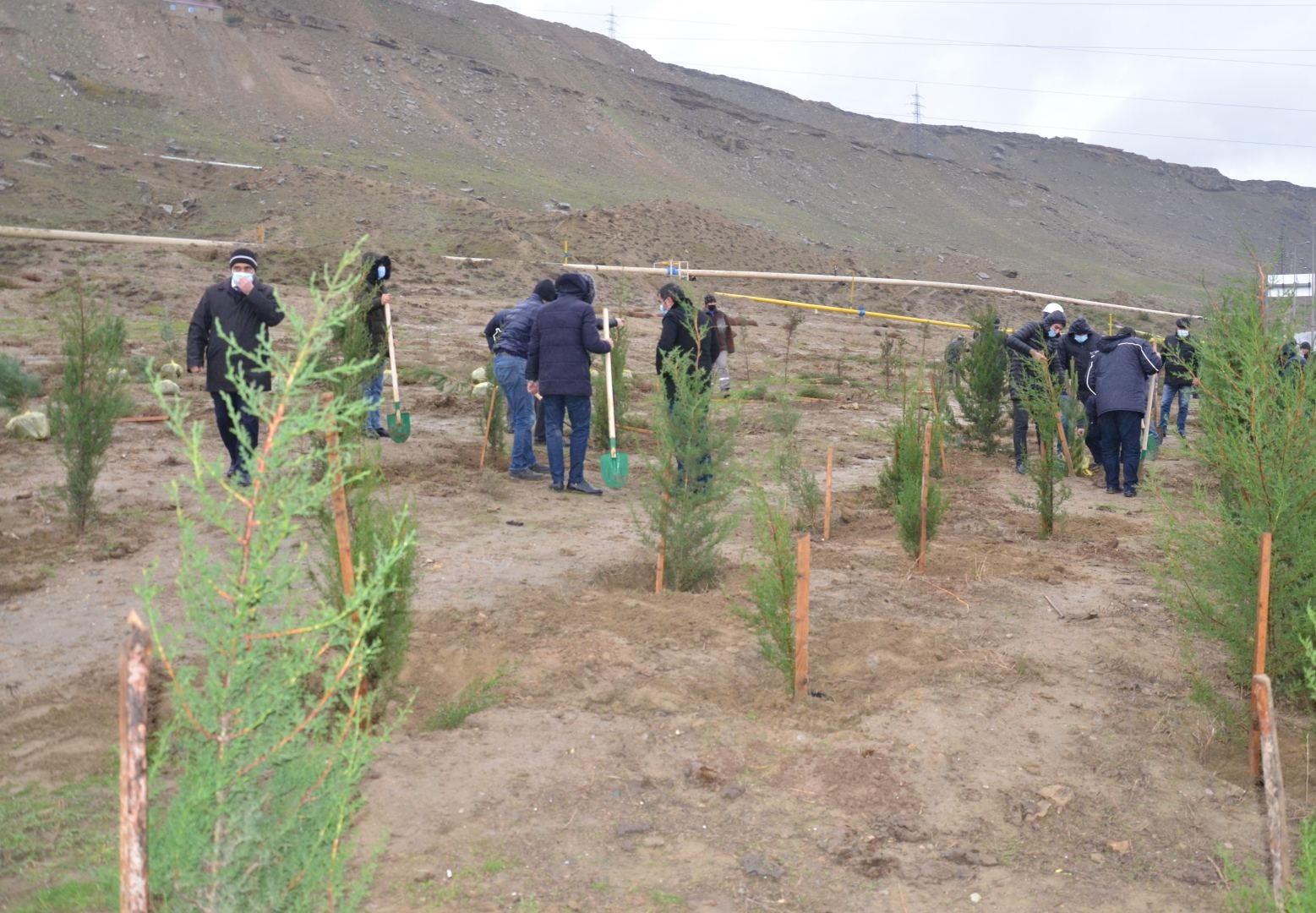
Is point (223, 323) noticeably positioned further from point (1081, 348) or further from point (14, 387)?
point (1081, 348)

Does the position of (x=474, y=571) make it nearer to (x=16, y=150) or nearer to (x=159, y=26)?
(x=16, y=150)

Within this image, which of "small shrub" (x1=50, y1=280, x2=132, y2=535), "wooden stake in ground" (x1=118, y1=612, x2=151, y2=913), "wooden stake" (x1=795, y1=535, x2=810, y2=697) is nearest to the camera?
"wooden stake in ground" (x1=118, y1=612, x2=151, y2=913)

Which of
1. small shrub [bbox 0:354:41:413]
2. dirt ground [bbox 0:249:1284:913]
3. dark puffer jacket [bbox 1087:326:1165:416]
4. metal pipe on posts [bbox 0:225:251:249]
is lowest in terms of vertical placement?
dirt ground [bbox 0:249:1284:913]

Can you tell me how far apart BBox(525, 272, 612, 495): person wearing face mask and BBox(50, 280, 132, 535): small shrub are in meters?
2.93

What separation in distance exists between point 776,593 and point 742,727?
63 centimetres

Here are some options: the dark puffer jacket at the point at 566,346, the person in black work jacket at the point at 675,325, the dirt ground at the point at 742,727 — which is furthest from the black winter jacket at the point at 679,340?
the dirt ground at the point at 742,727

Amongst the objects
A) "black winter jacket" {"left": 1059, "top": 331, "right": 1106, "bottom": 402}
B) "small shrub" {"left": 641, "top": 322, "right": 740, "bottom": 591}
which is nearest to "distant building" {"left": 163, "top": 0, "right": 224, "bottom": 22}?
"black winter jacket" {"left": 1059, "top": 331, "right": 1106, "bottom": 402}

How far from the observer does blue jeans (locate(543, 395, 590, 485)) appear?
29.9ft

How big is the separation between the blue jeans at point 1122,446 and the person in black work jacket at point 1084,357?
27cm

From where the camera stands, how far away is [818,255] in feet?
129

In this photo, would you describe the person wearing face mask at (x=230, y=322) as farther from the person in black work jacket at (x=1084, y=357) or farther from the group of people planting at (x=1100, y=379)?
the person in black work jacket at (x=1084, y=357)

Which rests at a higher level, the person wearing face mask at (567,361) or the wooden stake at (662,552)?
the person wearing face mask at (567,361)

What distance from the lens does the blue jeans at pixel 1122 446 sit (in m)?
10.2

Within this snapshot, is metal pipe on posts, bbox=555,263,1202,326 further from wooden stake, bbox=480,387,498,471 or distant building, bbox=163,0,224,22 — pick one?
distant building, bbox=163,0,224,22
